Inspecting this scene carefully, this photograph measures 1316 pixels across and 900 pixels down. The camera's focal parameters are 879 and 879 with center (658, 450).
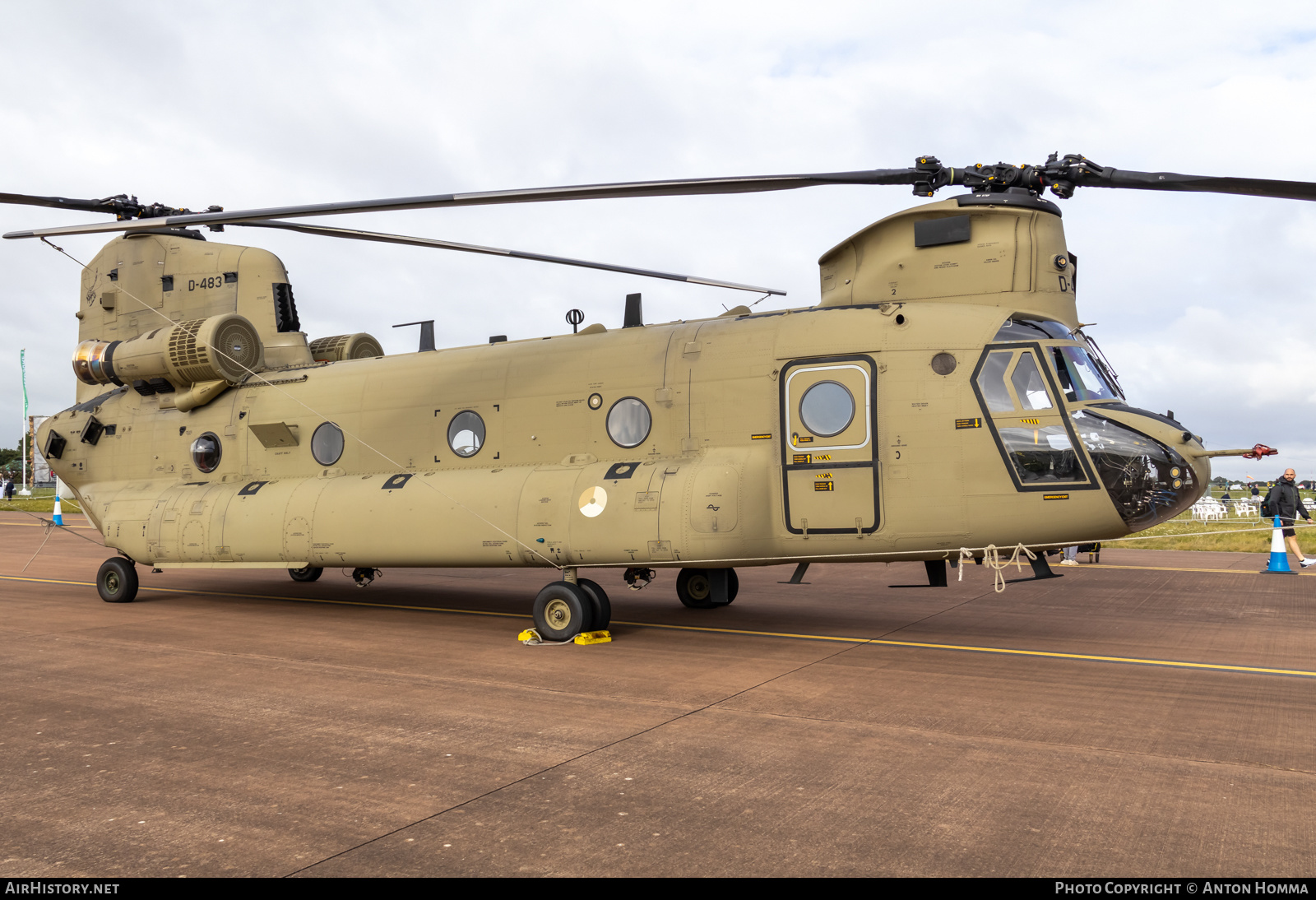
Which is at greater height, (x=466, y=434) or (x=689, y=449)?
(x=466, y=434)

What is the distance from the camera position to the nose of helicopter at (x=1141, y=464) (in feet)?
27.5

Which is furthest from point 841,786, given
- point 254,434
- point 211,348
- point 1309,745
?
point 211,348

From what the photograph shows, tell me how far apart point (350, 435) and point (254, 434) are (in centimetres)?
172

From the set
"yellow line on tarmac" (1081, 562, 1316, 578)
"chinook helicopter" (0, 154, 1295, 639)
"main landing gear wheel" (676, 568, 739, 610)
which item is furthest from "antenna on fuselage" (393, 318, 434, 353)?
"yellow line on tarmac" (1081, 562, 1316, 578)

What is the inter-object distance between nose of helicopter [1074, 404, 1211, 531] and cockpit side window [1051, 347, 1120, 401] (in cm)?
26

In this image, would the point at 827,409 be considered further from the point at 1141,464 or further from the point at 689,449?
the point at 1141,464

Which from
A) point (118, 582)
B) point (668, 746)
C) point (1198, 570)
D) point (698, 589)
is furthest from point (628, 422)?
point (1198, 570)

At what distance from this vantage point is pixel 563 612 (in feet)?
32.3

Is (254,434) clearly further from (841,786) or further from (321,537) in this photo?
(841,786)

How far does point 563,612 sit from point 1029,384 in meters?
5.47

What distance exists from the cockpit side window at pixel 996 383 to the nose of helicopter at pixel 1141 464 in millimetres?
→ 670

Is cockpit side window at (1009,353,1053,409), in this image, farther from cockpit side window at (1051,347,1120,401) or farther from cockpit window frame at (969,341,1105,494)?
cockpit side window at (1051,347,1120,401)

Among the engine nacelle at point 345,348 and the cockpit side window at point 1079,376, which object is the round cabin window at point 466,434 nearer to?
the engine nacelle at point 345,348

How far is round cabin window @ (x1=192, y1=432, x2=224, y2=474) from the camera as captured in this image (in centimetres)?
1316
